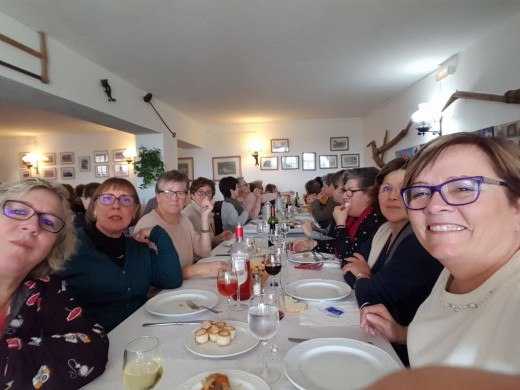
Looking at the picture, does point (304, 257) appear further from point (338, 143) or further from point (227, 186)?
point (338, 143)

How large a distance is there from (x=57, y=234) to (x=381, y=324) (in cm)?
129

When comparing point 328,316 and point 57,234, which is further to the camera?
point 328,316

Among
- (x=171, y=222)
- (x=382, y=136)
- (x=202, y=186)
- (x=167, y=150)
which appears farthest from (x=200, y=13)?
(x=382, y=136)

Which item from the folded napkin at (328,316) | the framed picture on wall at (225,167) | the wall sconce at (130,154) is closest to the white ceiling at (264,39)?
the folded napkin at (328,316)

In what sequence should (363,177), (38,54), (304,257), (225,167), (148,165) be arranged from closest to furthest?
1. (304,257)
2. (363,177)
3. (38,54)
4. (148,165)
5. (225,167)

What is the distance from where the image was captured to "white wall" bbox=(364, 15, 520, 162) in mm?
3171

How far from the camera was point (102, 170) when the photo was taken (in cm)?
833

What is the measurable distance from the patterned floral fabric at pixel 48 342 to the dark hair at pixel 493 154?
45.0 inches

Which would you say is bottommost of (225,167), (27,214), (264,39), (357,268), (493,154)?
(357,268)

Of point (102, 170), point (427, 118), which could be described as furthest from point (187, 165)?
point (427, 118)

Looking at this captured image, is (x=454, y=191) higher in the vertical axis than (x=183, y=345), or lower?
higher

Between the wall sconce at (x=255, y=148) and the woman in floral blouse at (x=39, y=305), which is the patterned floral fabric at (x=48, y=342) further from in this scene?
the wall sconce at (x=255, y=148)

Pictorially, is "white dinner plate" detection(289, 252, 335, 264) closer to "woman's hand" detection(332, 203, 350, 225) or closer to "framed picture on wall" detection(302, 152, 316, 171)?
"woman's hand" detection(332, 203, 350, 225)

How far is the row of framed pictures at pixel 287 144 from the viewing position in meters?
8.33
